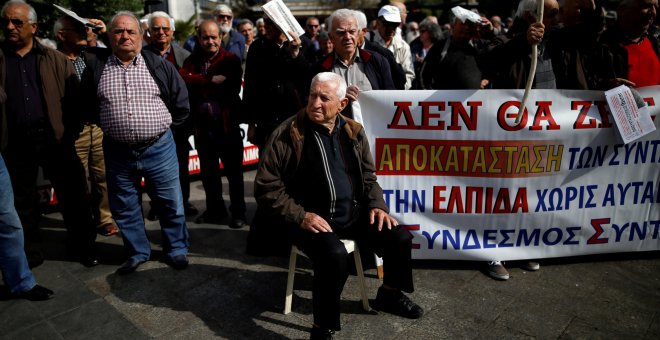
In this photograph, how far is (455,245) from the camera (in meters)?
3.88

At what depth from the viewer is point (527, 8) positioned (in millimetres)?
3895

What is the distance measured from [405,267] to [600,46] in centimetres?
243

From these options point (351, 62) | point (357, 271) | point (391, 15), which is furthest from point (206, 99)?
point (391, 15)

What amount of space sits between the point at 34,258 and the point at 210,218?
1561 millimetres

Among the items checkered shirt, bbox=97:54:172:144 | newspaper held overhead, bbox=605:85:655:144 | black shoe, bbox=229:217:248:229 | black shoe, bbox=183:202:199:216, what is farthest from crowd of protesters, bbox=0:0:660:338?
black shoe, bbox=183:202:199:216

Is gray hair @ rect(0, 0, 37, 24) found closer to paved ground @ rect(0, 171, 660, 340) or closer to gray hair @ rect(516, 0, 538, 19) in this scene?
paved ground @ rect(0, 171, 660, 340)

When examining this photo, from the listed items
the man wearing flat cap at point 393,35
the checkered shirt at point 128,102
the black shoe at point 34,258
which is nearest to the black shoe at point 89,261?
the black shoe at point 34,258

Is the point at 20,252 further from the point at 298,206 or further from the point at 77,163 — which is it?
the point at 298,206

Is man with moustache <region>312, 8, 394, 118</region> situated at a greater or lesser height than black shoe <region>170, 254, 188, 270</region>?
greater

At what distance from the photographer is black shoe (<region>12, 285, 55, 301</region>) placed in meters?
3.55

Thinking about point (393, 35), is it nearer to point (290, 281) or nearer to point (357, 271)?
point (357, 271)

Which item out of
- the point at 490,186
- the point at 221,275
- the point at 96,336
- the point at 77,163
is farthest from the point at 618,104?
the point at 77,163

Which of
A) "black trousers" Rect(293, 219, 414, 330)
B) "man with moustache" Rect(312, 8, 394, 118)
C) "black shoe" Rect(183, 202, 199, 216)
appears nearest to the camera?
"black trousers" Rect(293, 219, 414, 330)

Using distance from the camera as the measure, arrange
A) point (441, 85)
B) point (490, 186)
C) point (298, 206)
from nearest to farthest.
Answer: point (298, 206), point (490, 186), point (441, 85)
